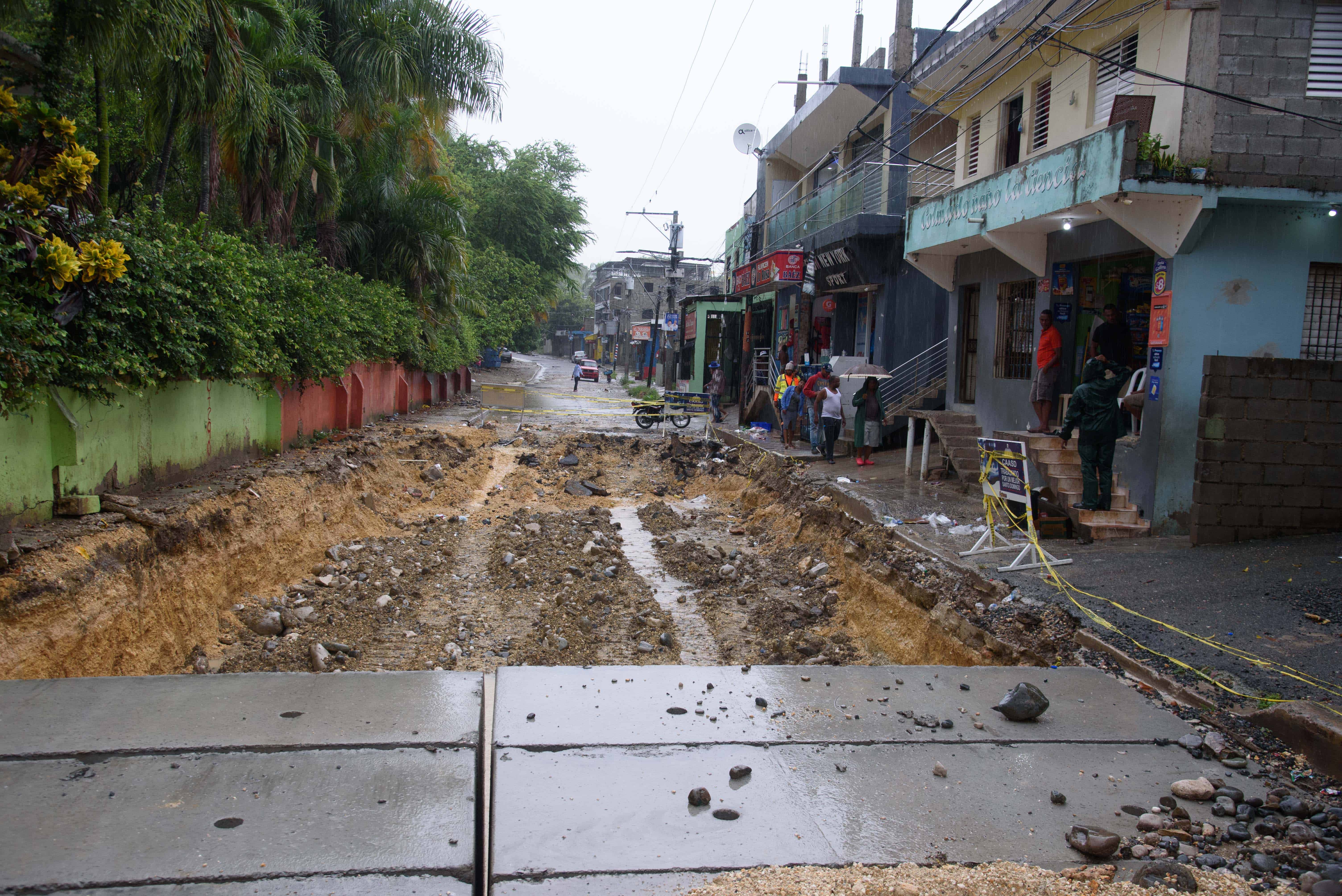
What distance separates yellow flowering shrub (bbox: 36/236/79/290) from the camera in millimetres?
6012

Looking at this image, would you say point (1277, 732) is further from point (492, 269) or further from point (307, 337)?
point (492, 269)

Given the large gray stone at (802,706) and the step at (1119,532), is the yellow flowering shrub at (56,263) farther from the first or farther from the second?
the step at (1119,532)

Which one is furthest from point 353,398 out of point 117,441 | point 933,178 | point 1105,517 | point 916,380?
point 1105,517

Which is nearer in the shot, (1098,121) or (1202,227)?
(1202,227)

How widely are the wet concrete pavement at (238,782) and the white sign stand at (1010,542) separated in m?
5.19

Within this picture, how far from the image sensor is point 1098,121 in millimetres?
11438

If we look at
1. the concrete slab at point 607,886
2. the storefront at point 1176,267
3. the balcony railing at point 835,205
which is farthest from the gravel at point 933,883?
the balcony railing at point 835,205

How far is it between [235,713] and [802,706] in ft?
10.1

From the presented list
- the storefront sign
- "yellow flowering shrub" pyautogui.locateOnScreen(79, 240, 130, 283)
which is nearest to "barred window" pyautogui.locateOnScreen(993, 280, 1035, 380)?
the storefront sign

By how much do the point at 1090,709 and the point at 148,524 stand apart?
23.2ft

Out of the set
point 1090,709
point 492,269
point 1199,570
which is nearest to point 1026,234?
point 1199,570

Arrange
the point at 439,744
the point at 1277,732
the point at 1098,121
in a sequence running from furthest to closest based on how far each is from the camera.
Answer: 1. the point at 1098,121
2. the point at 1277,732
3. the point at 439,744

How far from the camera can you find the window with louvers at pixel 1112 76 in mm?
10453

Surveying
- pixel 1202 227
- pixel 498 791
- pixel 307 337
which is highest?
pixel 1202 227
